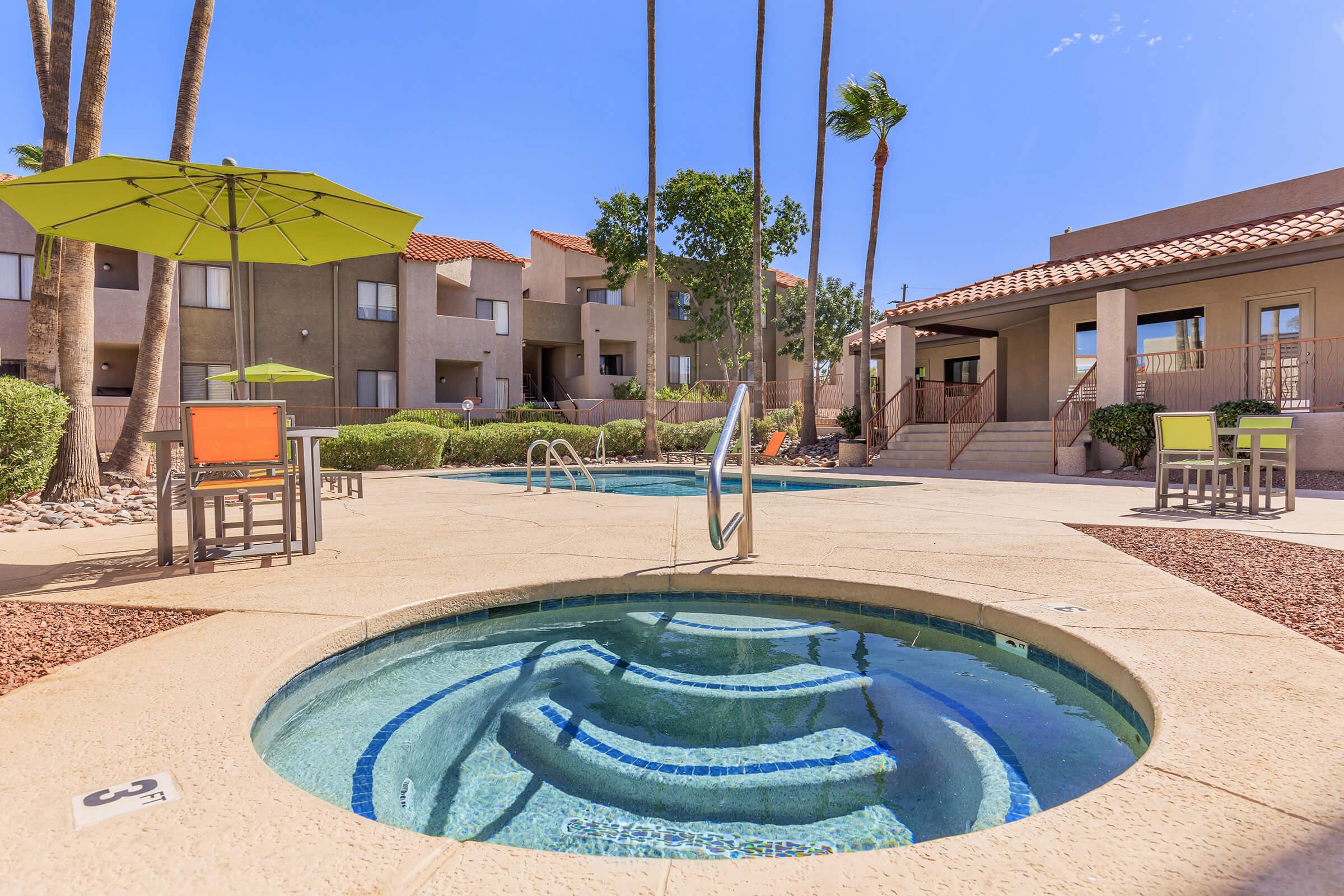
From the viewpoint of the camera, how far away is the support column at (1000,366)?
19344 millimetres

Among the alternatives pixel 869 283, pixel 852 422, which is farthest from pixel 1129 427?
pixel 869 283

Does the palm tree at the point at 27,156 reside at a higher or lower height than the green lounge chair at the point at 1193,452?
higher

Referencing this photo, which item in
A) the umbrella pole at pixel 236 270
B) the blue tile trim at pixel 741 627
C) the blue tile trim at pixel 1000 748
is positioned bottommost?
the blue tile trim at pixel 1000 748

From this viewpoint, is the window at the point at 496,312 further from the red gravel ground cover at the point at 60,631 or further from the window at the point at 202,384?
the red gravel ground cover at the point at 60,631

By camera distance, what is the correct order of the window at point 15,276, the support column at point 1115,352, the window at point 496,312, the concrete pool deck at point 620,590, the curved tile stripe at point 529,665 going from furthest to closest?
the window at point 496,312 < the window at point 15,276 < the support column at point 1115,352 < the curved tile stripe at point 529,665 < the concrete pool deck at point 620,590

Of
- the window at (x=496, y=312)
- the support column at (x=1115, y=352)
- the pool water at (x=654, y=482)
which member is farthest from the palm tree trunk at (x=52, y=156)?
the window at (x=496, y=312)

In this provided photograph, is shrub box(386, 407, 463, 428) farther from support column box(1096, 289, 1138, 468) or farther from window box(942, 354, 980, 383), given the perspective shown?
support column box(1096, 289, 1138, 468)

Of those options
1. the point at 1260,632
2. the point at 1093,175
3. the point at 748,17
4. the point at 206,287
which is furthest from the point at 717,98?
the point at 1260,632

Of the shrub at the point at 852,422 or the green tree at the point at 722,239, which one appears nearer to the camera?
the shrub at the point at 852,422

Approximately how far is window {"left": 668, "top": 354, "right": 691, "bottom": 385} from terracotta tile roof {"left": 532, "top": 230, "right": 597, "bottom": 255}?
612 cm

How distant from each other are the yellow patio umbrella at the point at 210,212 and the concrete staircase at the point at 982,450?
12356mm

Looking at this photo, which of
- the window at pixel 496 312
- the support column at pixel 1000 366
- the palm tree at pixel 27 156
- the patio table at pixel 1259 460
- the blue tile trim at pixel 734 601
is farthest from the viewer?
the window at pixel 496 312

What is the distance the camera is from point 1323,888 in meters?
1.25

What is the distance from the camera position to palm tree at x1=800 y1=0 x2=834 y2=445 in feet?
61.2
